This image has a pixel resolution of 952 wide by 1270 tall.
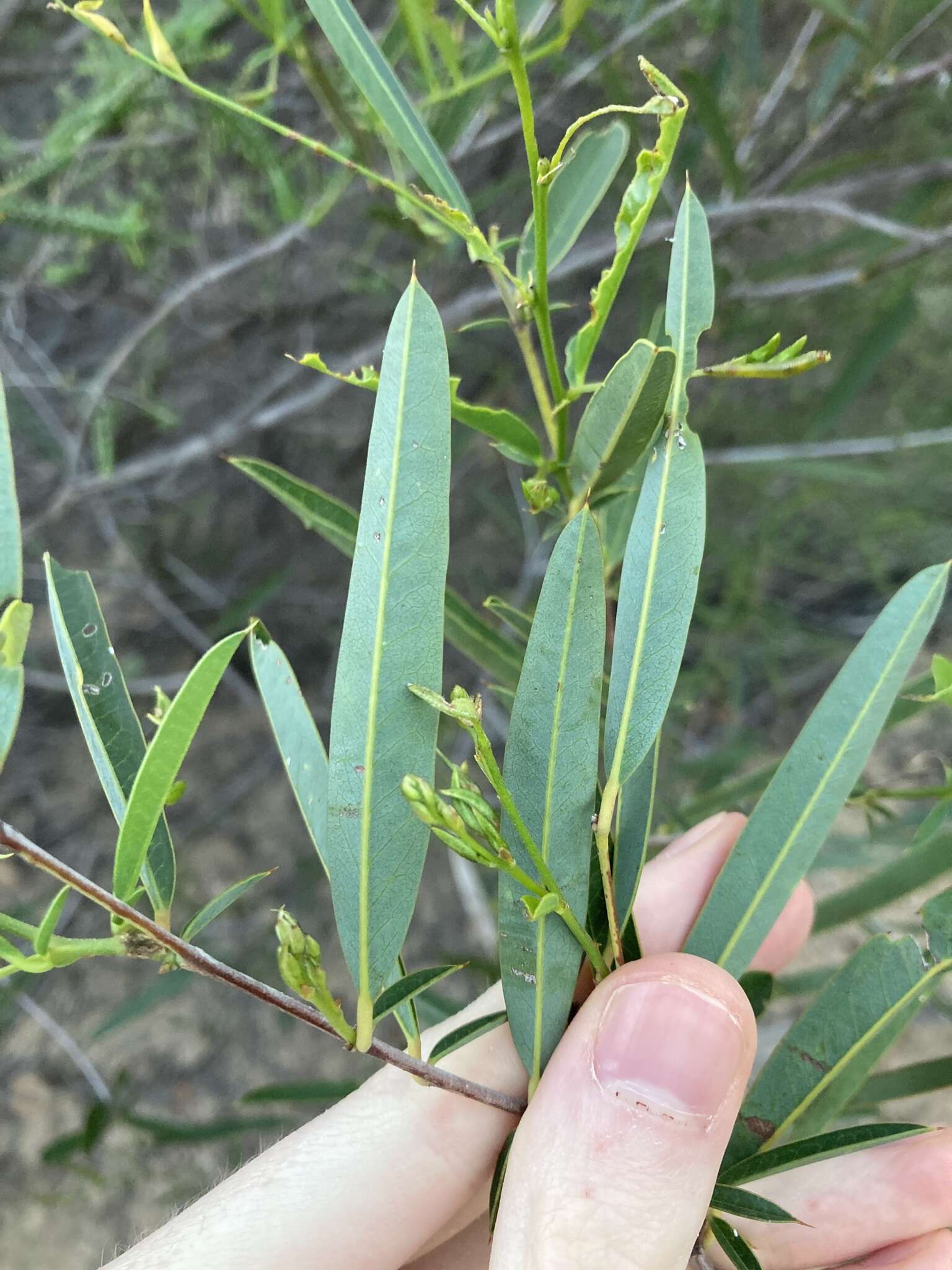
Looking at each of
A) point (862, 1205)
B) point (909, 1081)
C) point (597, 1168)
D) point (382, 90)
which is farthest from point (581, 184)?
point (862, 1205)

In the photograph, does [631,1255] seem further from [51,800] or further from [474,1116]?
[51,800]

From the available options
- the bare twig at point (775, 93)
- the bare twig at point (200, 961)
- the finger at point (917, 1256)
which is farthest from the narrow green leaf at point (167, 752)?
the bare twig at point (775, 93)

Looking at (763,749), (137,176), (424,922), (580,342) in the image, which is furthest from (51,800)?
(580,342)

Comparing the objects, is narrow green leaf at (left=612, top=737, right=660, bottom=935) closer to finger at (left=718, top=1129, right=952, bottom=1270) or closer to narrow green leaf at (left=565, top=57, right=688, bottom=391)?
narrow green leaf at (left=565, top=57, right=688, bottom=391)

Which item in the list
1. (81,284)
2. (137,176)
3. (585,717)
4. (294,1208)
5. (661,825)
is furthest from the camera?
(81,284)

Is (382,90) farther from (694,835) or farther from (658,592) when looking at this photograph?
(694,835)

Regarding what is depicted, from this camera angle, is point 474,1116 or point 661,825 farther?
point 661,825

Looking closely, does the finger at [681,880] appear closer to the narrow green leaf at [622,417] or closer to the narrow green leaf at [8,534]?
the narrow green leaf at [622,417]
